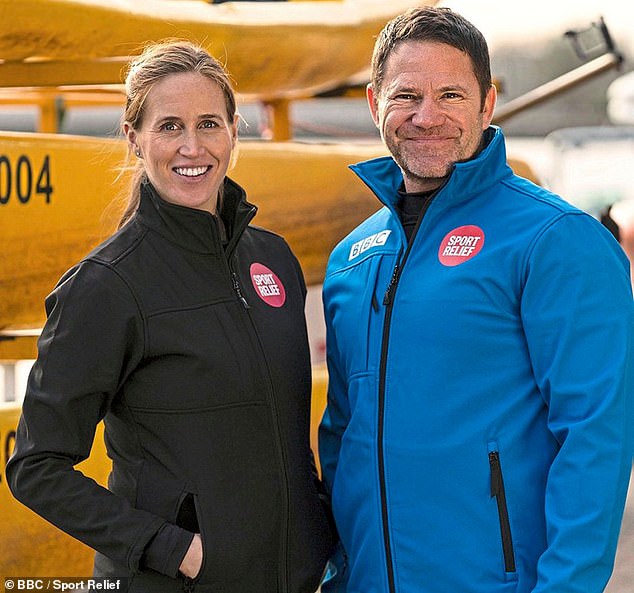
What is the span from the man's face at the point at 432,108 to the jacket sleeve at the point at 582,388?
0.80 feet

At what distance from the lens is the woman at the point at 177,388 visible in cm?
166

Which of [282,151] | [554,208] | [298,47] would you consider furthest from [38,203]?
[554,208]

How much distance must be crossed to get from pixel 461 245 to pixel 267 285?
0.36 m

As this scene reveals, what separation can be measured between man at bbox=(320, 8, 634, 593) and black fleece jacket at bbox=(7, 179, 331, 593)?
5.3 inches

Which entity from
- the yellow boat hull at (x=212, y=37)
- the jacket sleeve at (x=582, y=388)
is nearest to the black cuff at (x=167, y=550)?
the jacket sleeve at (x=582, y=388)

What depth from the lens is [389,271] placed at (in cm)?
178

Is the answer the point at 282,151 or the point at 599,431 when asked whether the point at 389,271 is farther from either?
the point at 282,151

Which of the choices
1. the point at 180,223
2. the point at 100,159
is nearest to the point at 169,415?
the point at 180,223

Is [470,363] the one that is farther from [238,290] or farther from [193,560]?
[193,560]

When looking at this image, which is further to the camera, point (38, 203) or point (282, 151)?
point (282, 151)

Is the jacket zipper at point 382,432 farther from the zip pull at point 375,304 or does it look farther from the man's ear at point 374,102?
the man's ear at point 374,102

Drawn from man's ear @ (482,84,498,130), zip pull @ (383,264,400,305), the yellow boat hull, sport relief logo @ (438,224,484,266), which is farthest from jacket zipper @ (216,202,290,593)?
the yellow boat hull

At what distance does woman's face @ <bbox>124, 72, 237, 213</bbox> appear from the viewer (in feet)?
5.85

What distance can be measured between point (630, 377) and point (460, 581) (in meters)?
0.38
